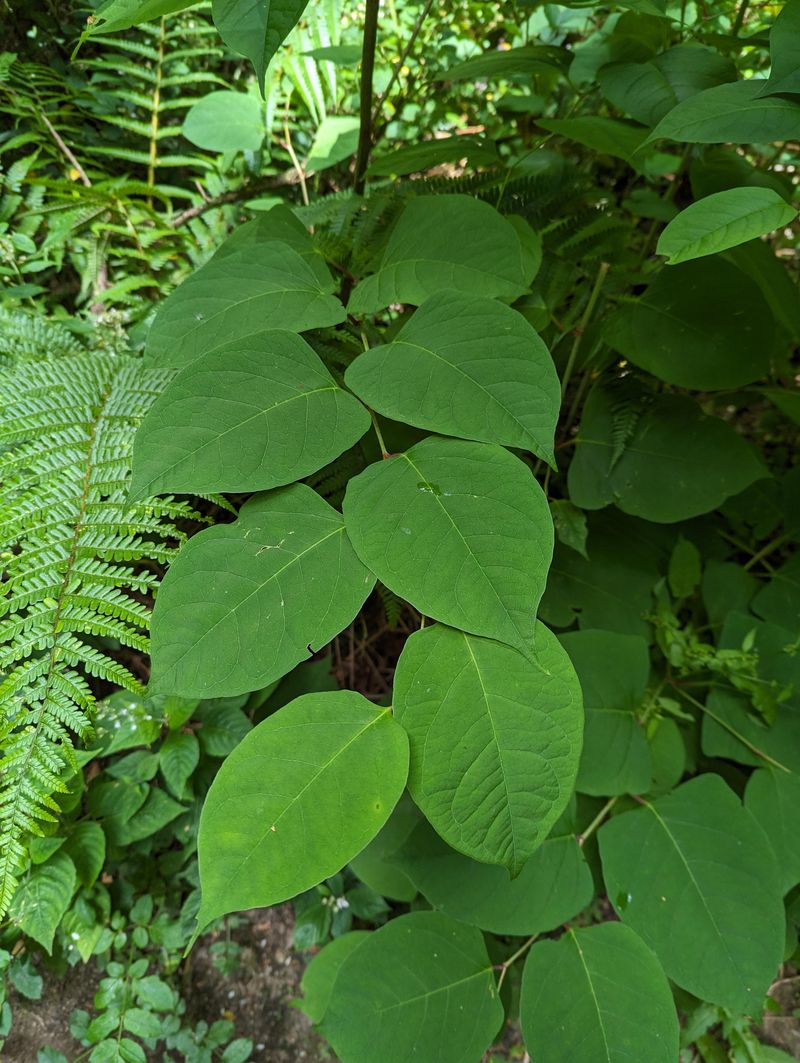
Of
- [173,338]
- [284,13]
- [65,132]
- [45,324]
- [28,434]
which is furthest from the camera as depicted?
[65,132]

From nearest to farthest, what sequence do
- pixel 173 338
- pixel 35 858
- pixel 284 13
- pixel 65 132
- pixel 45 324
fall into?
pixel 284 13, pixel 173 338, pixel 35 858, pixel 45 324, pixel 65 132

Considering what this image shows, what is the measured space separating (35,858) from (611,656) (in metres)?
1.07

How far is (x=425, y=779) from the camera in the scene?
631mm

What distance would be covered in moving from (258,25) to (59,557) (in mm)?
658

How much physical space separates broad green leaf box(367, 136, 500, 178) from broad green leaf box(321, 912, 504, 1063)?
118 centimetres

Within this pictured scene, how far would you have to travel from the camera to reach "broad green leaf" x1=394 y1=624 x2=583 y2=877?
62 centimetres

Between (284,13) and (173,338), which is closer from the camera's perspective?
(284,13)

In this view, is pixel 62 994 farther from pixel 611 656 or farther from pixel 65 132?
pixel 65 132

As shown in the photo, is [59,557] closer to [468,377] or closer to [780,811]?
[468,377]

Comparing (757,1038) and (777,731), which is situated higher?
(777,731)

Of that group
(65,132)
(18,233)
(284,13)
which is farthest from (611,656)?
(65,132)

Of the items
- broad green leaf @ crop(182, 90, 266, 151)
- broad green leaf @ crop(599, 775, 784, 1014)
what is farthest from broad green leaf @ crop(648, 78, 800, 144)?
broad green leaf @ crop(182, 90, 266, 151)

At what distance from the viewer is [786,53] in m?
0.68

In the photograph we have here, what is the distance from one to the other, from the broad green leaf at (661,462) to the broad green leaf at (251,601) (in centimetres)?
62
